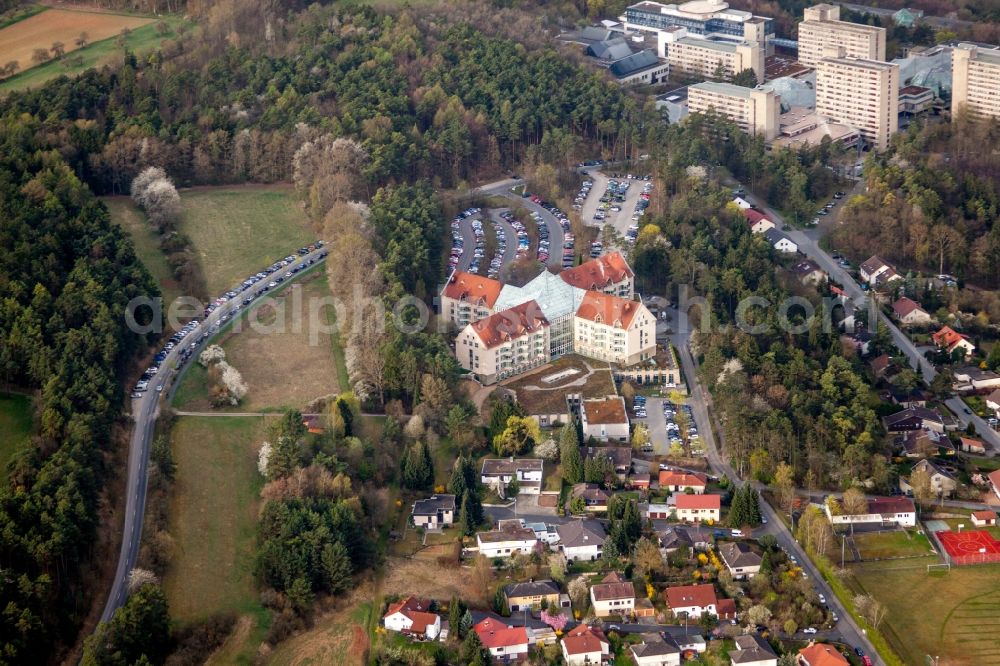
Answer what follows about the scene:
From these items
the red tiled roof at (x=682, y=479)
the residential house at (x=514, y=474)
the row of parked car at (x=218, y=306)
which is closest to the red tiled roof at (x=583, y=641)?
the residential house at (x=514, y=474)

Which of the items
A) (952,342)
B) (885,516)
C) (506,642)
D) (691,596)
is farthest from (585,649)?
(952,342)

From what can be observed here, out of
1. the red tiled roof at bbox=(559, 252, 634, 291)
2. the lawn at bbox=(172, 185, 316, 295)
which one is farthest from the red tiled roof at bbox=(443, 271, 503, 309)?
the lawn at bbox=(172, 185, 316, 295)

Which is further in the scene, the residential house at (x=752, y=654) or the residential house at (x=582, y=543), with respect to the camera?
the residential house at (x=582, y=543)

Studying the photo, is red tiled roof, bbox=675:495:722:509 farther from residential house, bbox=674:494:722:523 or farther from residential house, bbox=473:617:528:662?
residential house, bbox=473:617:528:662

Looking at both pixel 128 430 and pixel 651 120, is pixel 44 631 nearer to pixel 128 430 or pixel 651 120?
pixel 128 430

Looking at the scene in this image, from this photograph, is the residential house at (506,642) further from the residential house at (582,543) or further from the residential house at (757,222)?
the residential house at (757,222)

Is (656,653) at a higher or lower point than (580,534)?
lower

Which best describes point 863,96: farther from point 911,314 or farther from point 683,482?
point 683,482
